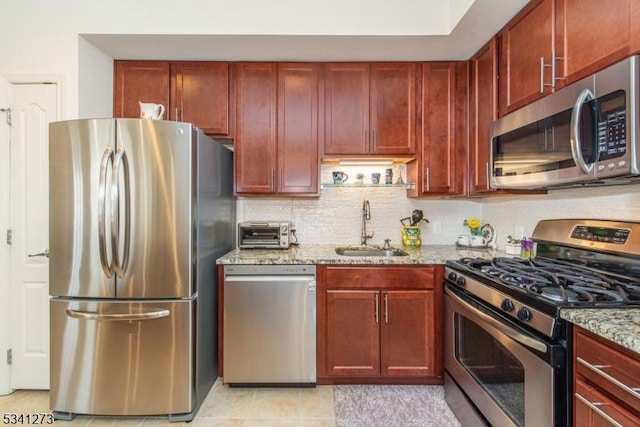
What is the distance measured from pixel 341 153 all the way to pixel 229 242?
1135mm

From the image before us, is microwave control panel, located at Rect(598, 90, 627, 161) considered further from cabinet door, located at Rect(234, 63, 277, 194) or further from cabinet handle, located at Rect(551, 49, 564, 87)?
cabinet door, located at Rect(234, 63, 277, 194)

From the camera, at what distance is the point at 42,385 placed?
2172 mm

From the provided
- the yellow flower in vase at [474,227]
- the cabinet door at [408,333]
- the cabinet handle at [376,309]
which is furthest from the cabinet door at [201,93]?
the yellow flower in vase at [474,227]

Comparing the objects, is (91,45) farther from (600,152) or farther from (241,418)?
(600,152)

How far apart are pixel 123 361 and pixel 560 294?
2.20 m

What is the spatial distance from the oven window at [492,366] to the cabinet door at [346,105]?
1.44 metres

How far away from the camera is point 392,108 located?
248 cm

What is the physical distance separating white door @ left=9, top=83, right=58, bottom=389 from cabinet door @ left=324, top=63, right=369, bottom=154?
1860mm

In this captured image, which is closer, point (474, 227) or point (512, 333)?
point (512, 333)

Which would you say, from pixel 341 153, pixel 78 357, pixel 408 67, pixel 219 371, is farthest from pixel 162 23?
pixel 219 371

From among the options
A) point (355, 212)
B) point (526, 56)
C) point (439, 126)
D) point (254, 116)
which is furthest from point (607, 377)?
point (254, 116)

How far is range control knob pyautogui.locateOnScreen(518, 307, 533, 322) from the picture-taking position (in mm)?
1250

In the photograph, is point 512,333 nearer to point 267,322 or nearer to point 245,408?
point 267,322

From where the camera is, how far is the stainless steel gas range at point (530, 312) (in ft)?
3.77
